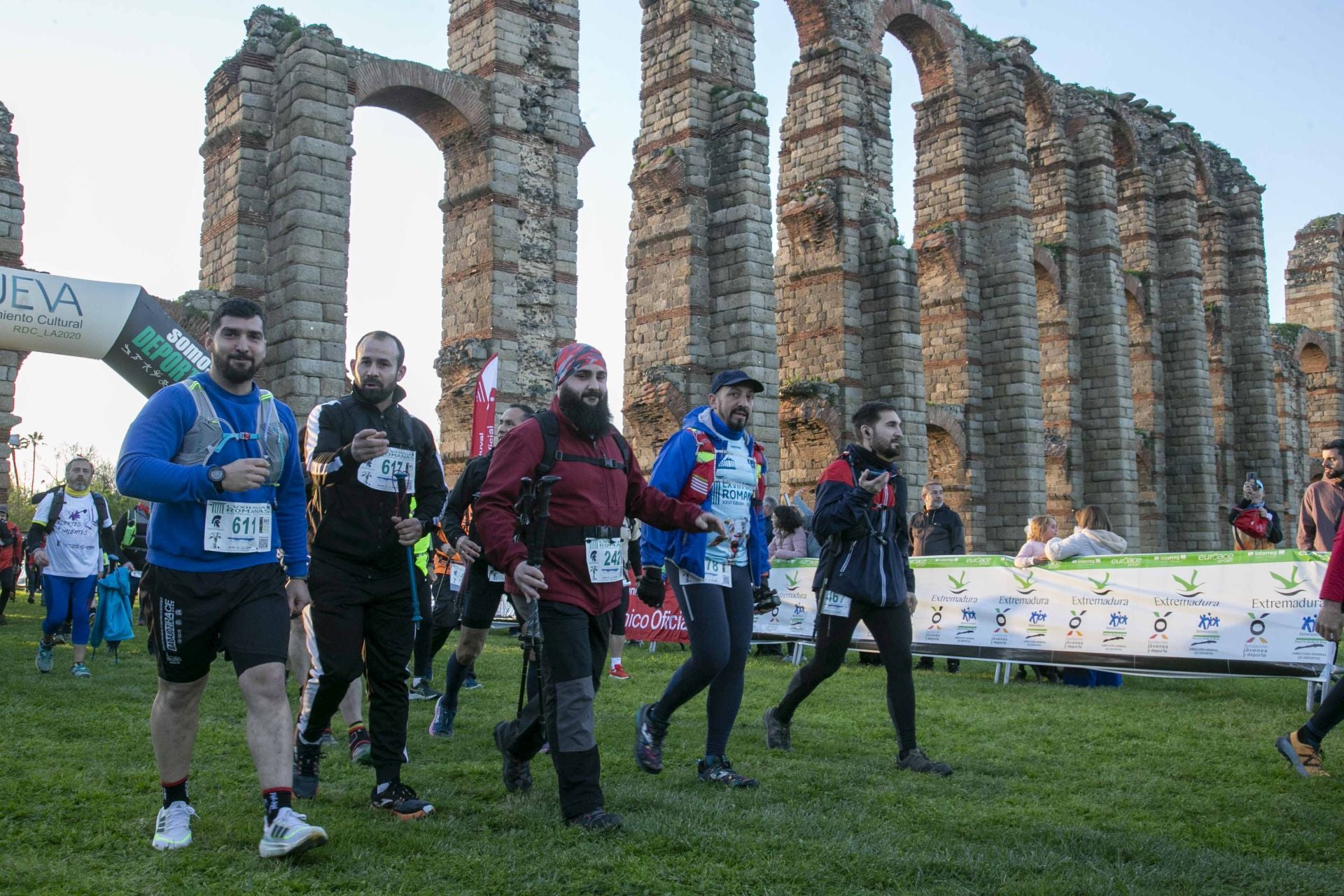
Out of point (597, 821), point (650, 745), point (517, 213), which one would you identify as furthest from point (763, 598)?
point (517, 213)

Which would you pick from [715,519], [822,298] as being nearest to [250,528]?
[715,519]

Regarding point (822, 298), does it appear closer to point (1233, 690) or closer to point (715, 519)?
point (1233, 690)

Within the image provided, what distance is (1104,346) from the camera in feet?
101

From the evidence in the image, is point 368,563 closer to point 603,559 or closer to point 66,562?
point 603,559

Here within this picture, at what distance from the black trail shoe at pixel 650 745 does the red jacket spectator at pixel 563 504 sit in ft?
3.31

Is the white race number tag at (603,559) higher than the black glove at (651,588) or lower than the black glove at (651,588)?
higher

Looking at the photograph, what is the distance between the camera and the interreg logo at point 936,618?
11.4 meters

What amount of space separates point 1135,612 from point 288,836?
819 centimetres

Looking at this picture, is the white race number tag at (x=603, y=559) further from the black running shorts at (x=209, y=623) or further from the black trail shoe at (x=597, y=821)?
the black running shorts at (x=209, y=623)

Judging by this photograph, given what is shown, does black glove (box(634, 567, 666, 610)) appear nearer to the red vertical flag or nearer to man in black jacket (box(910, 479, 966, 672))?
man in black jacket (box(910, 479, 966, 672))

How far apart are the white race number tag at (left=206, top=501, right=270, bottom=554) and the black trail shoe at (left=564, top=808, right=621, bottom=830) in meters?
1.59

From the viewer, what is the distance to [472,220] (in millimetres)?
18859

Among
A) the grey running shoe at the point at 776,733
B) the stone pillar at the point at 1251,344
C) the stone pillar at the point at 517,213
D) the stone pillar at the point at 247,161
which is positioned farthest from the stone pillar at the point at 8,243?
the stone pillar at the point at 1251,344

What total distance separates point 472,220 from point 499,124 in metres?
1.62
